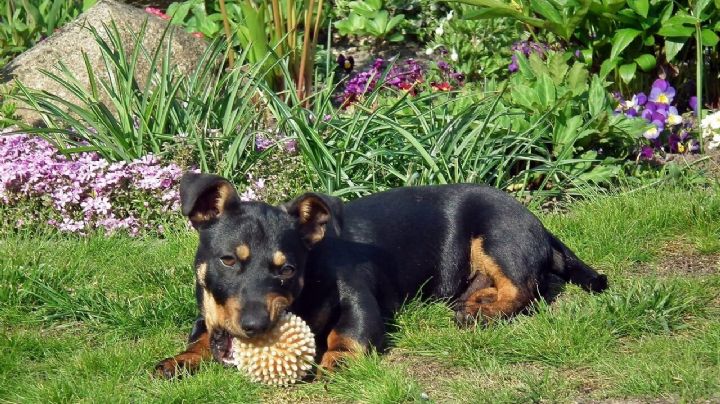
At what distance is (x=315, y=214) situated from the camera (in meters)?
4.77

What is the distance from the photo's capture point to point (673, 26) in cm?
774

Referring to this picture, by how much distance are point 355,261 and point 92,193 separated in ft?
8.16

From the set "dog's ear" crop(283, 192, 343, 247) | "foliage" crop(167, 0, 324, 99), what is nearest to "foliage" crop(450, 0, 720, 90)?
"foliage" crop(167, 0, 324, 99)

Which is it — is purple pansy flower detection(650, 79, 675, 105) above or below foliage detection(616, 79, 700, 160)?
above

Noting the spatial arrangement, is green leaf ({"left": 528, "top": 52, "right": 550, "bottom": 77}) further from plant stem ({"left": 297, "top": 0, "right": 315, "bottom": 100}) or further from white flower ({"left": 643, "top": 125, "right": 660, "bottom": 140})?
plant stem ({"left": 297, "top": 0, "right": 315, "bottom": 100})

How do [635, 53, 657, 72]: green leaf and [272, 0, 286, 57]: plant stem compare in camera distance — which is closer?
[635, 53, 657, 72]: green leaf

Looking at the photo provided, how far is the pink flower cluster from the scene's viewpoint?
6.78 meters

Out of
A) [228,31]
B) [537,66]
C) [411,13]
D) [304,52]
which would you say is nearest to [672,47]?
[537,66]

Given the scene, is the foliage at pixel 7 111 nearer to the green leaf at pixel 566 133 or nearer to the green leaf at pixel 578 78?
the green leaf at pixel 566 133

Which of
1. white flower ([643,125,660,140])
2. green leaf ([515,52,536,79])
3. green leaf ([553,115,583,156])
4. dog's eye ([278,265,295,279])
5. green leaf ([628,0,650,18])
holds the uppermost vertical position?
green leaf ([628,0,650,18])

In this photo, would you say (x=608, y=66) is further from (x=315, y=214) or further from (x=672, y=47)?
(x=315, y=214)

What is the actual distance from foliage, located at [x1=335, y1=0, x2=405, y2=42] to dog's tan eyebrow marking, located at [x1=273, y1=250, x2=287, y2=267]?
246 inches

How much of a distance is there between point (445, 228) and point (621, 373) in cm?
142

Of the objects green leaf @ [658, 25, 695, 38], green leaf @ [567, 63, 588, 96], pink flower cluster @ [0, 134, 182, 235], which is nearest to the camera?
pink flower cluster @ [0, 134, 182, 235]
